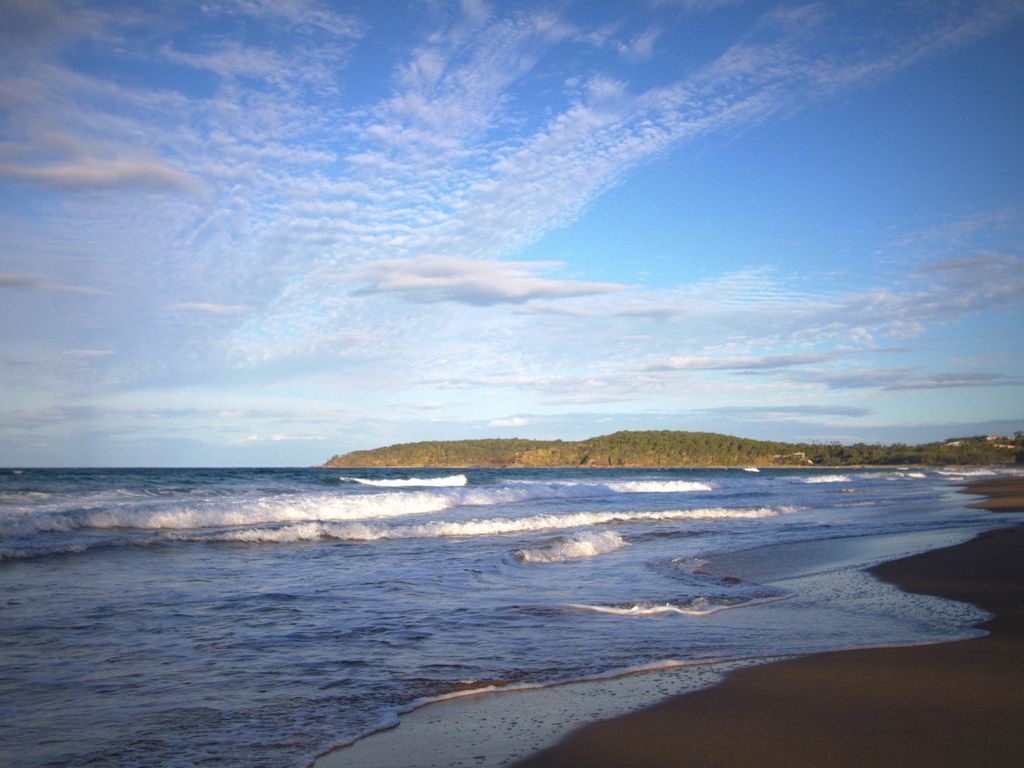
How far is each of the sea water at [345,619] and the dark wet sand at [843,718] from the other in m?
0.72

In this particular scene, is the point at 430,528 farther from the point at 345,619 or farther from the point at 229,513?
the point at 345,619

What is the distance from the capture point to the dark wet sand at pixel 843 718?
416cm

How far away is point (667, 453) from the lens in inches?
5128

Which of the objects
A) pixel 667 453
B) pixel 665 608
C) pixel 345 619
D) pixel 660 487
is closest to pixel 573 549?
pixel 665 608

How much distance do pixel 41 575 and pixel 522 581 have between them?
7.30 m

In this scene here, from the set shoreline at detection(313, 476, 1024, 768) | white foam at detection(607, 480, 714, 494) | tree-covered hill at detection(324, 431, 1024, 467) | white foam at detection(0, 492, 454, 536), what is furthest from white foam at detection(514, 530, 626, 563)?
tree-covered hill at detection(324, 431, 1024, 467)

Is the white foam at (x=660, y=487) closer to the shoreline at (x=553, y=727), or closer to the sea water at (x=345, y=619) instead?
the sea water at (x=345, y=619)

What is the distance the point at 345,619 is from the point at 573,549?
691 centimetres

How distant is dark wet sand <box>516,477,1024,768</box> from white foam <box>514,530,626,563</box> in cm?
743

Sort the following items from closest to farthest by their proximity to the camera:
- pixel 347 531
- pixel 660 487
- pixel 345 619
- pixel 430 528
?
pixel 345 619, pixel 347 531, pixel 430 528, pixel 660 487

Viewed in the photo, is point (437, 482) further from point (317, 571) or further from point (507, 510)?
point (317, 571)

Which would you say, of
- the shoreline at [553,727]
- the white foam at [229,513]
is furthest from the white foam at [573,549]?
the white foam at [229,513]

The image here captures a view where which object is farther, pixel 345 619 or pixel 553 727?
pixel 345 619

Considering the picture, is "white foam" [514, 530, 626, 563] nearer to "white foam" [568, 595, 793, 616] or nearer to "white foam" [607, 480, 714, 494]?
"white foam" [568, 595, 793, 616]
